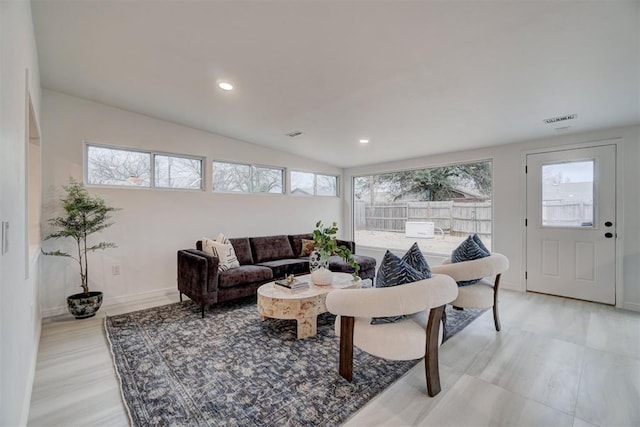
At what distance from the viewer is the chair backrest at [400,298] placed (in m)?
1.65

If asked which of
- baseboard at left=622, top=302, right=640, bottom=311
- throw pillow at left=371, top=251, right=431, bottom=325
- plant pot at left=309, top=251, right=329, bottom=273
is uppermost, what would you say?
throw pillow at left=371, top=251, right=431, bottom=325

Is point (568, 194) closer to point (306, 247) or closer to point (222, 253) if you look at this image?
point (306, 247)

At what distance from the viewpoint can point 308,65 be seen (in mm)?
2512

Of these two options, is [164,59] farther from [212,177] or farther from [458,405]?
[458,405]

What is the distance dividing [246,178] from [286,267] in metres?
1.82

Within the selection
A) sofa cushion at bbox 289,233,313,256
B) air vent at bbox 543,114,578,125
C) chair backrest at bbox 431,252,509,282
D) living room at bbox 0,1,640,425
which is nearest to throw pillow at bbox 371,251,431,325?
chair backrest at bbox 431,252,509,282

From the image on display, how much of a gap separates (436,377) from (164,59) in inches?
132

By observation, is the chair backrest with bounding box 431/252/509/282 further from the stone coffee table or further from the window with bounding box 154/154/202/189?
the window with bounding box 154/154/202/189

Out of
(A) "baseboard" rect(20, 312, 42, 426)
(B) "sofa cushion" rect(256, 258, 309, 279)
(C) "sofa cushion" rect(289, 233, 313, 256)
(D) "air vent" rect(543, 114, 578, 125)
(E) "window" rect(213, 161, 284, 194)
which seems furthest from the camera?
(C) "sofa cushion" rect(289, 233, 313, 256)

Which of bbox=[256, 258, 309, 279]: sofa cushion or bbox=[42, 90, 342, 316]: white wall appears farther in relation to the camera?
bbox=[256, 258, 309, 279]: sofa cushion

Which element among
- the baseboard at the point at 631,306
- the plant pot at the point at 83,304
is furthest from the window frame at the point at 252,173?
the baseboard at the point at 631,306

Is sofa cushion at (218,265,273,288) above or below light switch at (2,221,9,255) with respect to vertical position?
below

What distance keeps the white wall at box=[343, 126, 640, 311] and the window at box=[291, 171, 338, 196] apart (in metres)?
1.26

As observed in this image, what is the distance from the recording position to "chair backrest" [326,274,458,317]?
1653 millimetres
